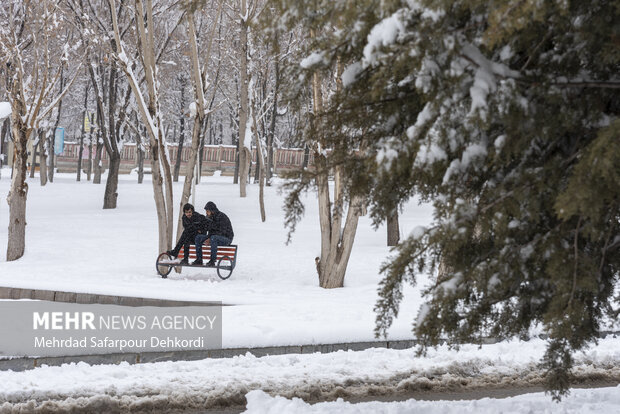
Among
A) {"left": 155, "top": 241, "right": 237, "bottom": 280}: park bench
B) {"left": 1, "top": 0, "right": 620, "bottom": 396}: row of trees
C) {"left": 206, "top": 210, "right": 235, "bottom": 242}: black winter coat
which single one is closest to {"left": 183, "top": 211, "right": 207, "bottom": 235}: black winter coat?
{"left": 206, "top": 210, "right": 235, "bottom": 242}: black winter coat

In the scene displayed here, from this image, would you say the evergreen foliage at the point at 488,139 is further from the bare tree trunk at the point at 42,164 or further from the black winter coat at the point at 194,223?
the bare tree trunk at the point at 42,164

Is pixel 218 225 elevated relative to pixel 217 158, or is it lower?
lower

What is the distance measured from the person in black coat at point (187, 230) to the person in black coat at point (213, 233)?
12 centimetres

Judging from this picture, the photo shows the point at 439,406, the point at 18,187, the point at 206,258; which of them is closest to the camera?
the point at 439,406

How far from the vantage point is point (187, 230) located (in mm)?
14805

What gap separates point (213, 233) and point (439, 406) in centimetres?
921

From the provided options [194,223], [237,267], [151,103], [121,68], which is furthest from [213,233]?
[121,68]

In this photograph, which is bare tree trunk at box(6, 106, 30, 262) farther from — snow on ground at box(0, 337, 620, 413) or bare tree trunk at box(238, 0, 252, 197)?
snow on ground at box(0, 337, 620, 413)

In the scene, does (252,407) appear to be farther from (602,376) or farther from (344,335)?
(602,376)

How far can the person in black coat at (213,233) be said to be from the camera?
1487cm

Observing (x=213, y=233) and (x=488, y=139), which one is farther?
(x=213, y=233)

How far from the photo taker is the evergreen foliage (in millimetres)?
4172

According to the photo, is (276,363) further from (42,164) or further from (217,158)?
(217,158)

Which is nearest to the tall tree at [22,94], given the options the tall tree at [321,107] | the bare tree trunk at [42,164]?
the tall tree at [321,107]
